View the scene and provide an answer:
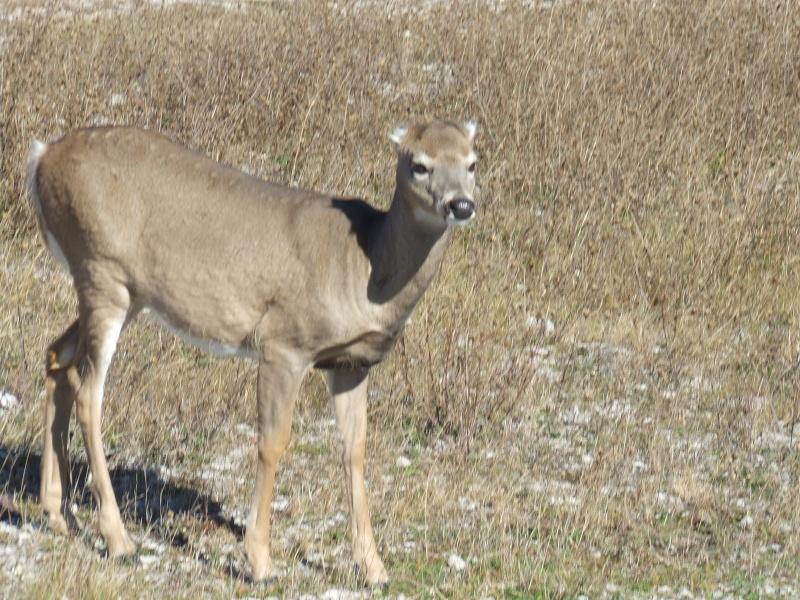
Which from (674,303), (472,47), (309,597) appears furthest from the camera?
(472,47)

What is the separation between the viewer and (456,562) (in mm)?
5691

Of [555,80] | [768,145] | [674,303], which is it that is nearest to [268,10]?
[555,80]

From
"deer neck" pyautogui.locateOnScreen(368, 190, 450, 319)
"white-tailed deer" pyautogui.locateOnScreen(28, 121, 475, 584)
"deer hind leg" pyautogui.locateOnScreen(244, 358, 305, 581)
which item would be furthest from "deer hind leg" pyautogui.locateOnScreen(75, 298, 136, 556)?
"deer neck" pyautogui.locateOnScreen(368, 190, 450, 319)

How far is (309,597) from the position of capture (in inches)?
207

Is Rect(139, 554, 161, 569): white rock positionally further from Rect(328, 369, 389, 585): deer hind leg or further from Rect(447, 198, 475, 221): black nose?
Rect(447, 198, 475, 221): black nose

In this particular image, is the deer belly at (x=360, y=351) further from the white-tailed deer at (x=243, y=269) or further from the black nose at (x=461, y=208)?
the black nose at (x=461, y=208)

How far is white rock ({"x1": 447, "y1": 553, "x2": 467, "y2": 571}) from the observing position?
5.65 metres

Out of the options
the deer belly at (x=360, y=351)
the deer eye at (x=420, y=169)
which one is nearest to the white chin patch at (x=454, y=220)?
the deer eye at (x=420, y=169)

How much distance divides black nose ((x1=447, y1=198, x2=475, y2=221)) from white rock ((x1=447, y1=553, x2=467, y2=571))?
5.13ft

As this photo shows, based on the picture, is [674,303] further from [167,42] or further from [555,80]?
[167,42]

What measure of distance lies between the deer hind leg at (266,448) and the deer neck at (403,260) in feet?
1.48

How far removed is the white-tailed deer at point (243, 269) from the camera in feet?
17.5

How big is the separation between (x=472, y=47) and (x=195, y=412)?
217 inches

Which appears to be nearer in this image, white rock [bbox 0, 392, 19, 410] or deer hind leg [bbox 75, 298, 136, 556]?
deer hind leg [bbox 75, 298, 136, 556]
